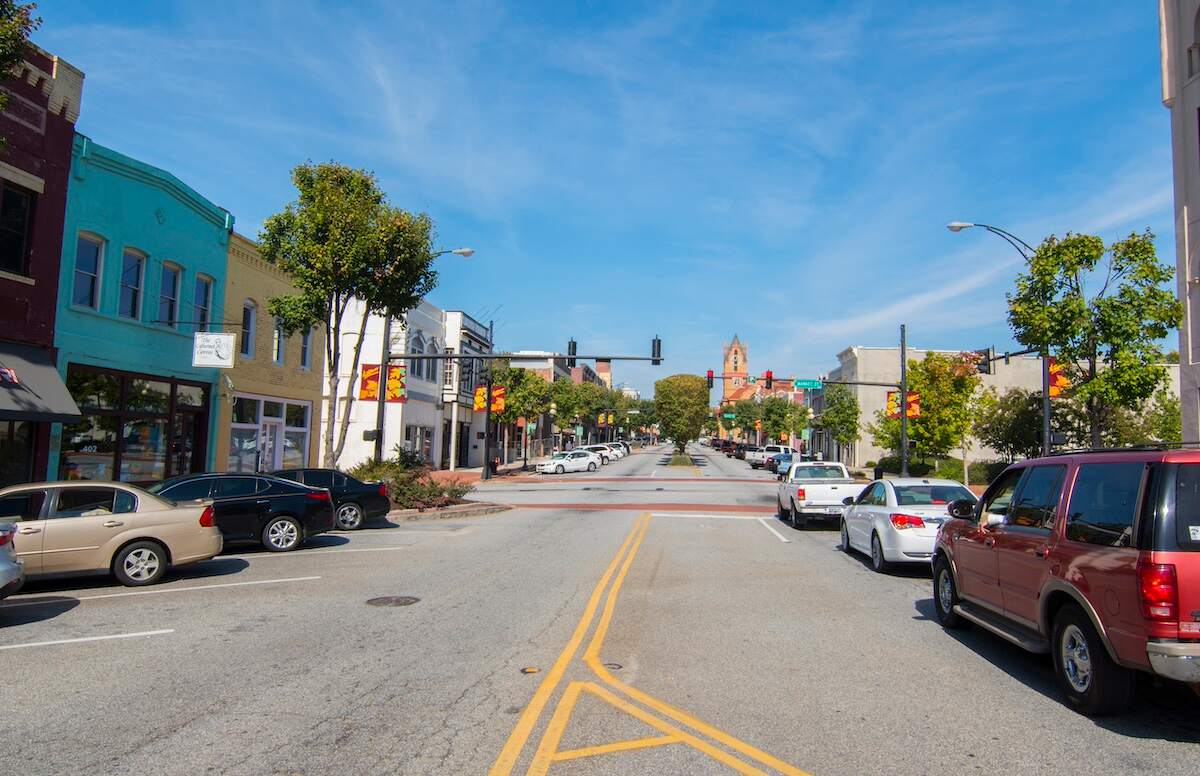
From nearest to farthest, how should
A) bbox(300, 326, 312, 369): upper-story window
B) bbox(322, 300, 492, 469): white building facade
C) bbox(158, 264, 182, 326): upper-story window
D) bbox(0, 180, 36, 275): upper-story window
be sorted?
bbox(0, 180, 36, 275): upper-story window, bbox(158, 264, 182, 326): upper-story window, bbox(300, 326, 312, 369): upper-story window, bbox(322, 300, 492, 469): white building facade

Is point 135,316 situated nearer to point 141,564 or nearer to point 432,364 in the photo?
point 141,564

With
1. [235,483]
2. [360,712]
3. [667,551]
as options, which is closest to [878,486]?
[667,551]

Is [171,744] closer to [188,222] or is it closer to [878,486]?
[878,486]

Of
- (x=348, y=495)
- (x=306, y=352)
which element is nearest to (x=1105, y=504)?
(x=348, y=495)

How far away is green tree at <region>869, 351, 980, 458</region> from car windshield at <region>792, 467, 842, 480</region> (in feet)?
74.6

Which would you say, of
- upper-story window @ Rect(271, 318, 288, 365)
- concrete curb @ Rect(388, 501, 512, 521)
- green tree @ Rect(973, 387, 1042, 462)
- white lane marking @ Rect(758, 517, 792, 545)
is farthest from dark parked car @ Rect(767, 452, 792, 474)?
upper-story window @ Rect(271, 318, 288, 365)

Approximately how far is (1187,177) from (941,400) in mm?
22105

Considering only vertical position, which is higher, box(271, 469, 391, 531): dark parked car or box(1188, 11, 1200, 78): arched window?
box(1188, 11, 1200, 78): arched window

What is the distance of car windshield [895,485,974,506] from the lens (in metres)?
12.9

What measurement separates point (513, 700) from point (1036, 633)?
4262 millimetres

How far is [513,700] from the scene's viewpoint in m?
6.00

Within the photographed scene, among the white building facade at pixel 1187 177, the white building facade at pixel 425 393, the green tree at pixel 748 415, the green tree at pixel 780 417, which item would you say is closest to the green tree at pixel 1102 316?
the white building facade at pixel 1187 177

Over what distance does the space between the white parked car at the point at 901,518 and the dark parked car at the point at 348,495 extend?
34.7 feet

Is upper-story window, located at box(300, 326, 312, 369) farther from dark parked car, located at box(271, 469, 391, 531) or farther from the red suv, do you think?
the red suv
